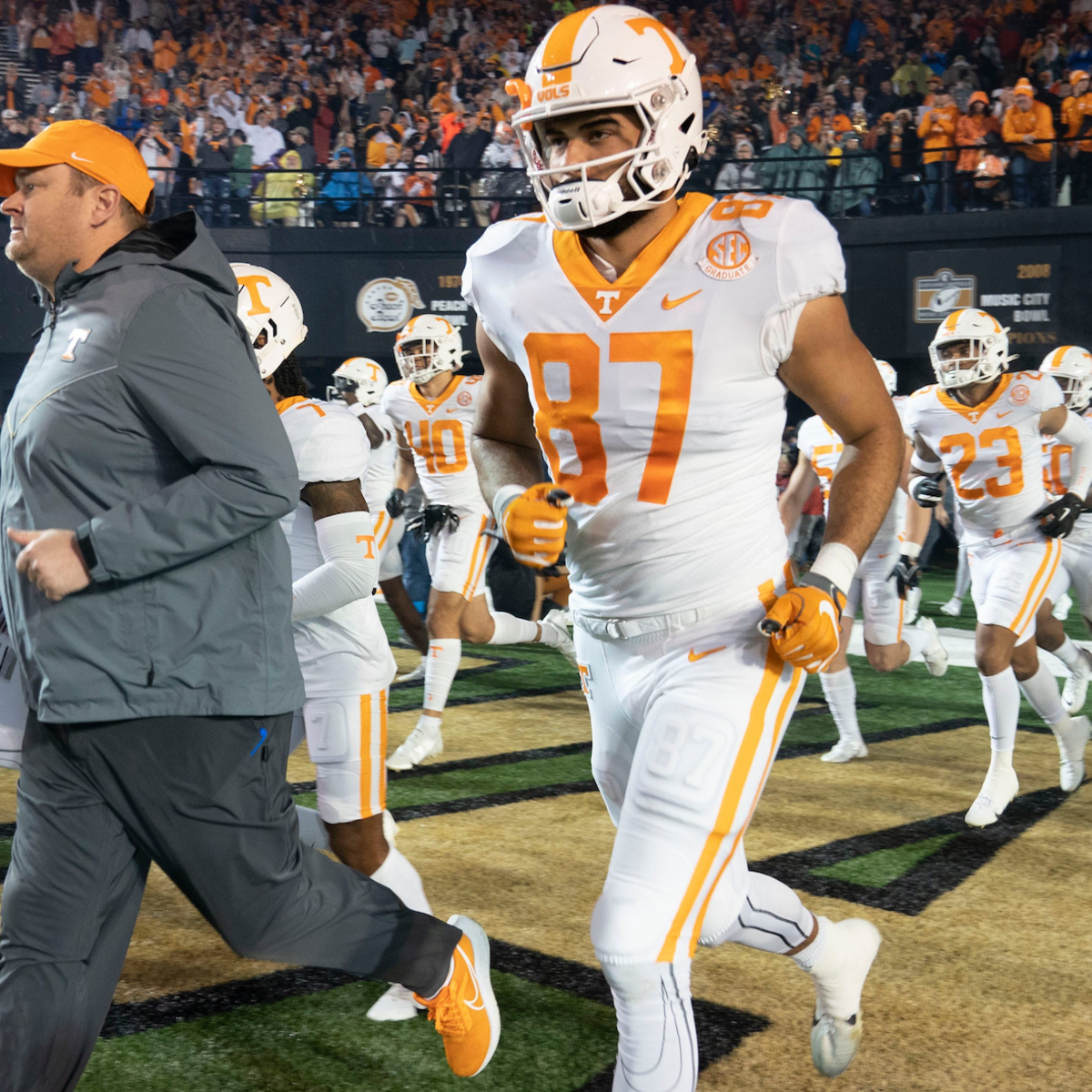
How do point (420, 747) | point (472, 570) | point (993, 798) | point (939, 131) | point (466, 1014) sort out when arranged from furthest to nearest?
point (939, 131) < point (472, 570) < point (420, 747) < point (993, 798) < point (466, 1014)

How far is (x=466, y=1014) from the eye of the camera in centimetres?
268

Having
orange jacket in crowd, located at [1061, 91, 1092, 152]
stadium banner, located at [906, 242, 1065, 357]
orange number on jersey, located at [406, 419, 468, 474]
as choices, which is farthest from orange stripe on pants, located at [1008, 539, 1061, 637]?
orange jacket in crowd, located at [1061, 91, 1092, 152]

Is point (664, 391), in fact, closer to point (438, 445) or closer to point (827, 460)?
point (827, 460)

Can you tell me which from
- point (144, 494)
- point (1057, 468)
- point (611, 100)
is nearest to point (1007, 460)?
point (1057, 468)

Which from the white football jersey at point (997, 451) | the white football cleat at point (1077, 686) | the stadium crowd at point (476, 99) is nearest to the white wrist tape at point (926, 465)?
the white football jersey at point (997, 451)

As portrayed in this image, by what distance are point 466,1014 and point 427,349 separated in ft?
19.1

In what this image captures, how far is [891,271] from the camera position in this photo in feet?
50.2

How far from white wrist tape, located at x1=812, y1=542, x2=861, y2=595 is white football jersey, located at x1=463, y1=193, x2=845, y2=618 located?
0.41 feet

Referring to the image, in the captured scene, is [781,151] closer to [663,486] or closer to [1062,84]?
[1062,84]

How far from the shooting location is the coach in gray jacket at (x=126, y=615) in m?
2.15

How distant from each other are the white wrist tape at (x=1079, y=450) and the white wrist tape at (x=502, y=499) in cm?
441

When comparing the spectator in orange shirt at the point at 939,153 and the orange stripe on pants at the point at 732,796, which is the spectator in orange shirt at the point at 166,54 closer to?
the spectator in orange shirt at the point at 939,153

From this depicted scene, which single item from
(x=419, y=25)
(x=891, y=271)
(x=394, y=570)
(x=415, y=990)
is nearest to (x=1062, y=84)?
(x=891, y=271)

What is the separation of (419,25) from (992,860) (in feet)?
61.7
